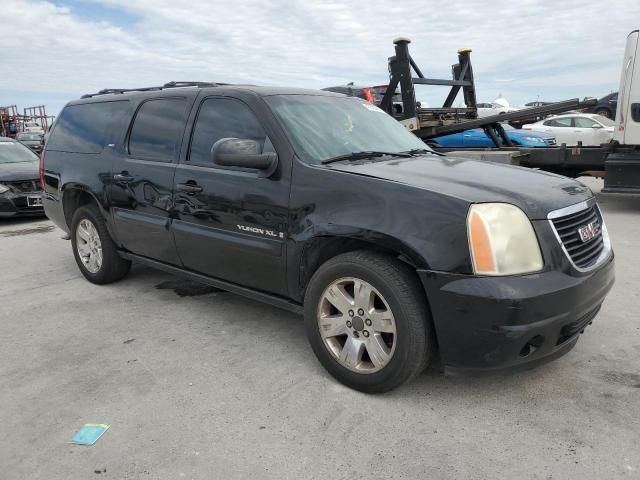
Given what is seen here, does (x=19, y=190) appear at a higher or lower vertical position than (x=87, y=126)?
lower

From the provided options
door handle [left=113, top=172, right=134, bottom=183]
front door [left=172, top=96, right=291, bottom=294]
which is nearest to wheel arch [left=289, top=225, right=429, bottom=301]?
front door [left=172, top=96, right=291, bottom=294]

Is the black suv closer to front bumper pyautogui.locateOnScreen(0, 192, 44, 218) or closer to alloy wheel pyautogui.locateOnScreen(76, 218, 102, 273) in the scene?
alloy wheel pyautogui.locateOnScreen(76, 218, 102, 273)

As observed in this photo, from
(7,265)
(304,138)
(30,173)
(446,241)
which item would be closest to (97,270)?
(7,265)

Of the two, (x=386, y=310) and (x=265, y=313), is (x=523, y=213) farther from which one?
(x=265, y=313)

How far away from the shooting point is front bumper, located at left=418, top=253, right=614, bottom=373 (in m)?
2.52

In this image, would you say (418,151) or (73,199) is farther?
(73,199)

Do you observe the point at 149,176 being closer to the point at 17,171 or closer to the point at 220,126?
the point at 220,126

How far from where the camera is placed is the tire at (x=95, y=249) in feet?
16.3

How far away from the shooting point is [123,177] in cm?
Result: 451

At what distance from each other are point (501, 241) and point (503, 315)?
1.19ft

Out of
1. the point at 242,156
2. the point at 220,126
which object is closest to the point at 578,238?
the point at 242,156

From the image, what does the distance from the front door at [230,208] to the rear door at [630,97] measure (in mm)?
7011

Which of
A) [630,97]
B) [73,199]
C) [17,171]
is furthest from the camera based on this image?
[17,171]

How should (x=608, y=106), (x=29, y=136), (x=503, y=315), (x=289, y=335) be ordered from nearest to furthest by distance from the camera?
(x=503, y=315) → (x=289, y=335) → (x=608, y=106) → (x=29, y=136)
